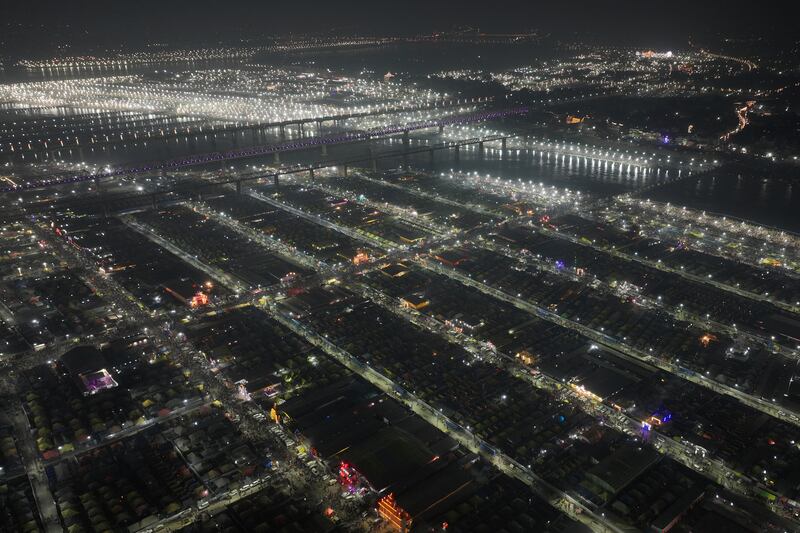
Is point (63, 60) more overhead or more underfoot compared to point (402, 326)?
more overhead

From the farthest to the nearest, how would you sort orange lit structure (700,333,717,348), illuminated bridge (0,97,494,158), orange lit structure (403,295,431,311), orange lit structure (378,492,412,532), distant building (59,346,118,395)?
1. illuminated bridge (0,97,494,158)
2. orange lit structure (403,295,431,311)
3. orange lit structure (700,333,717,348)
4. distant building (59,346,118,395)
5. orange lit structure (378,492,412,532)

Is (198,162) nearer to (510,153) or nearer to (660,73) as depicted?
(510,153)

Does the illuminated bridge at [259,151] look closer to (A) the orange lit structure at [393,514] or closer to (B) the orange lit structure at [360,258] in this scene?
(B) the orange lit structure at [360,258]

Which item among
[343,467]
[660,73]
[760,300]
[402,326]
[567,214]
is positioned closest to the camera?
[343,467]

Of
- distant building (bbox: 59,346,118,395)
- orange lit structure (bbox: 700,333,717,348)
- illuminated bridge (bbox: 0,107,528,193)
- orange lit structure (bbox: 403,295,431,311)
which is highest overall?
illuminated bridge (bbox: 0,107,528,193)

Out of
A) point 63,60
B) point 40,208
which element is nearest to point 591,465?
point 40,208

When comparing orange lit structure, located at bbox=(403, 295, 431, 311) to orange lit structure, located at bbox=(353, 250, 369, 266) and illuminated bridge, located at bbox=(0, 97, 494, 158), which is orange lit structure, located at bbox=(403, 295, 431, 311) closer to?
orange lit structure, located at bbox=(353, 250, 369, 266)

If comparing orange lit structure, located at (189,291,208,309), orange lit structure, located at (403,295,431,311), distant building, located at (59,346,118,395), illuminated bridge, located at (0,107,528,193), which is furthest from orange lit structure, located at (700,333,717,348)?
illuminated bridge, located at (0,107,528,193)

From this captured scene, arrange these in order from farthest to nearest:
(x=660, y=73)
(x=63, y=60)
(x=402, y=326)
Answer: (x=63, y=60) → (x=660, y=73) → (x=402, y=326)

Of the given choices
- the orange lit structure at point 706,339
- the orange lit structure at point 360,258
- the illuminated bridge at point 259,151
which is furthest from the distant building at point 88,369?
the illuminated bridge at point 259,151
